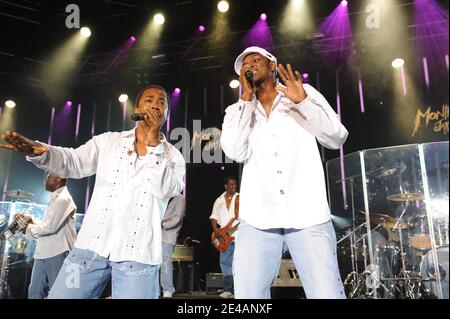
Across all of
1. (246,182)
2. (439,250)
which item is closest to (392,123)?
(439,250)

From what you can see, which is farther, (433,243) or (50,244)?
(433,243)

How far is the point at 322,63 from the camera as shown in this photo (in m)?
7.04

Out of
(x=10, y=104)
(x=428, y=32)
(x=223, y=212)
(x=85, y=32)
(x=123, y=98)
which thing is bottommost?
(x=223, y=212)

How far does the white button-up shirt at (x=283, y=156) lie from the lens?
172 cm

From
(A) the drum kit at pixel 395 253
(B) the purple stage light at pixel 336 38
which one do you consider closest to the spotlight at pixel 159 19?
(B) the purple stage light at pixel 336 38

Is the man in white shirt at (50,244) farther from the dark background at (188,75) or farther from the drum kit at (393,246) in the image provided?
the drum kit at (393,246)

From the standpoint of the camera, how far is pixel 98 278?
173 cm

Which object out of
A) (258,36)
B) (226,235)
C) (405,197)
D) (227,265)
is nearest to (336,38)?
(258,36)

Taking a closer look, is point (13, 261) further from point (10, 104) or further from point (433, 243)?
point (433, 243)

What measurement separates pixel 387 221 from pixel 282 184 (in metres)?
4.03

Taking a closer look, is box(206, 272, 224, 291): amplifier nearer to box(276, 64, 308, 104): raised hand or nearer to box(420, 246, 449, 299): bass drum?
box(420, 246, 449, 299): bass drum

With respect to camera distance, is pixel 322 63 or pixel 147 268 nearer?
pixel 147 268

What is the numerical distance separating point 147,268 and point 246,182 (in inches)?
22.6
